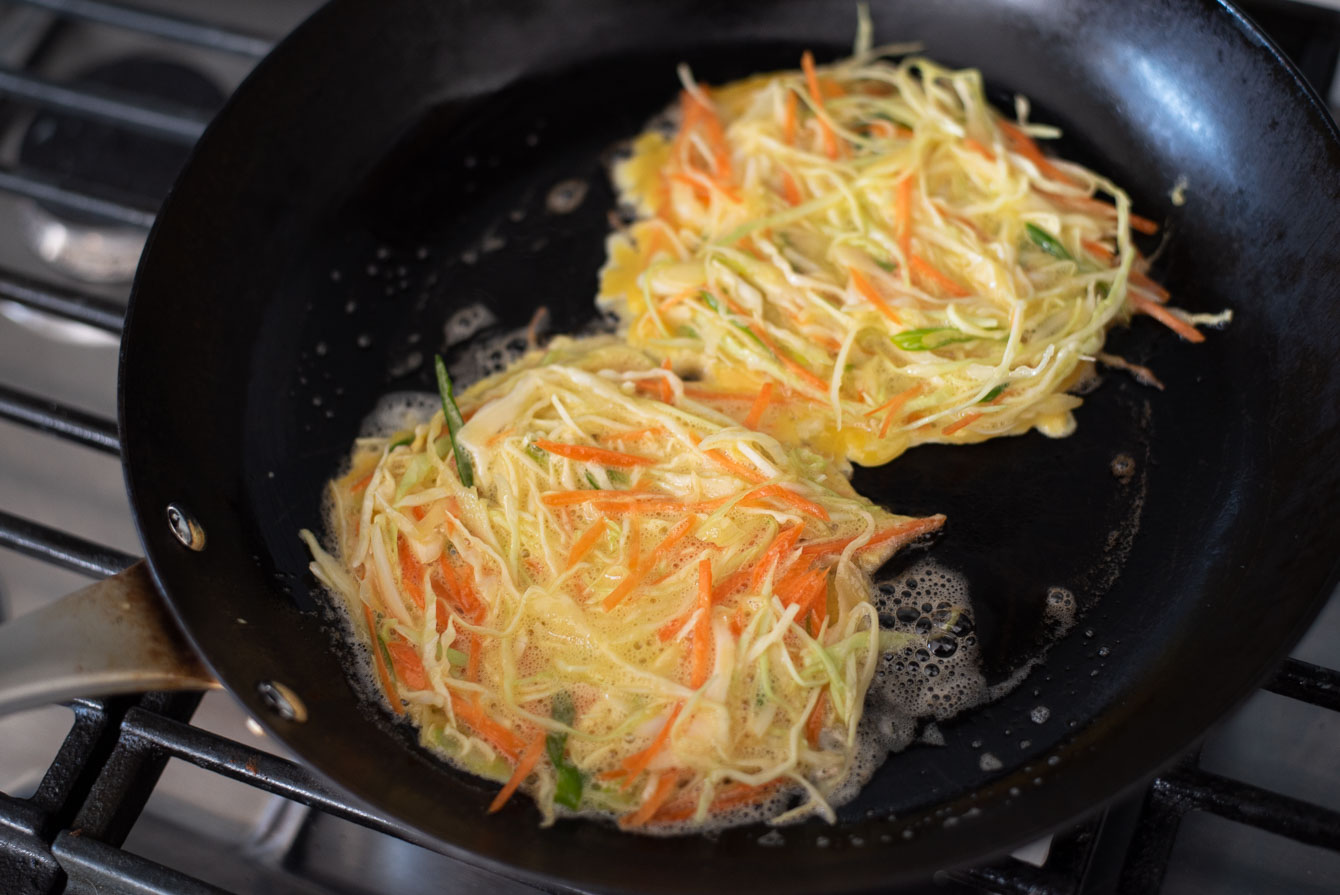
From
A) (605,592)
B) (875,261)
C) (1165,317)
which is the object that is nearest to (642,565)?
(605,592)

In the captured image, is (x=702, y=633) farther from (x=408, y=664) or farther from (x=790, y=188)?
(x=790, y=188)

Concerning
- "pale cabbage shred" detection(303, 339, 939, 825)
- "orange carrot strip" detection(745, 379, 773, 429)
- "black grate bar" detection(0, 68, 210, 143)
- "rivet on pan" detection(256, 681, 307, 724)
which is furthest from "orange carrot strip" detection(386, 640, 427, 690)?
"black grate bar" detection(0, 68, 210, 143)

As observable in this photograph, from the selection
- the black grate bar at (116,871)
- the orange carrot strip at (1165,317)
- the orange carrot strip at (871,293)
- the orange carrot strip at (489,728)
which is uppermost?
the orange carrot strip at (1165,317)

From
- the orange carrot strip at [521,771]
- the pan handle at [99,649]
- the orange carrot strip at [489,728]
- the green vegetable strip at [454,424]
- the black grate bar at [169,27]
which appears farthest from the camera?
the black grate bar at [169,27]

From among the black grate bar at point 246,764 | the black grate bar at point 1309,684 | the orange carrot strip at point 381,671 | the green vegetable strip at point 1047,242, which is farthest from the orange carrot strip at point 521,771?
the green vegetable strip at point 1047,242

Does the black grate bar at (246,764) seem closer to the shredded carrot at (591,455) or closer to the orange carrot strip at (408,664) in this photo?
the orange carrot strip at (408,664)

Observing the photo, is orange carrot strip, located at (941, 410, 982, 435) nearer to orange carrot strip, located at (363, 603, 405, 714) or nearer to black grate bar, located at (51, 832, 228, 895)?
orange carrot strip, located at (363, 603, 405, 714)
